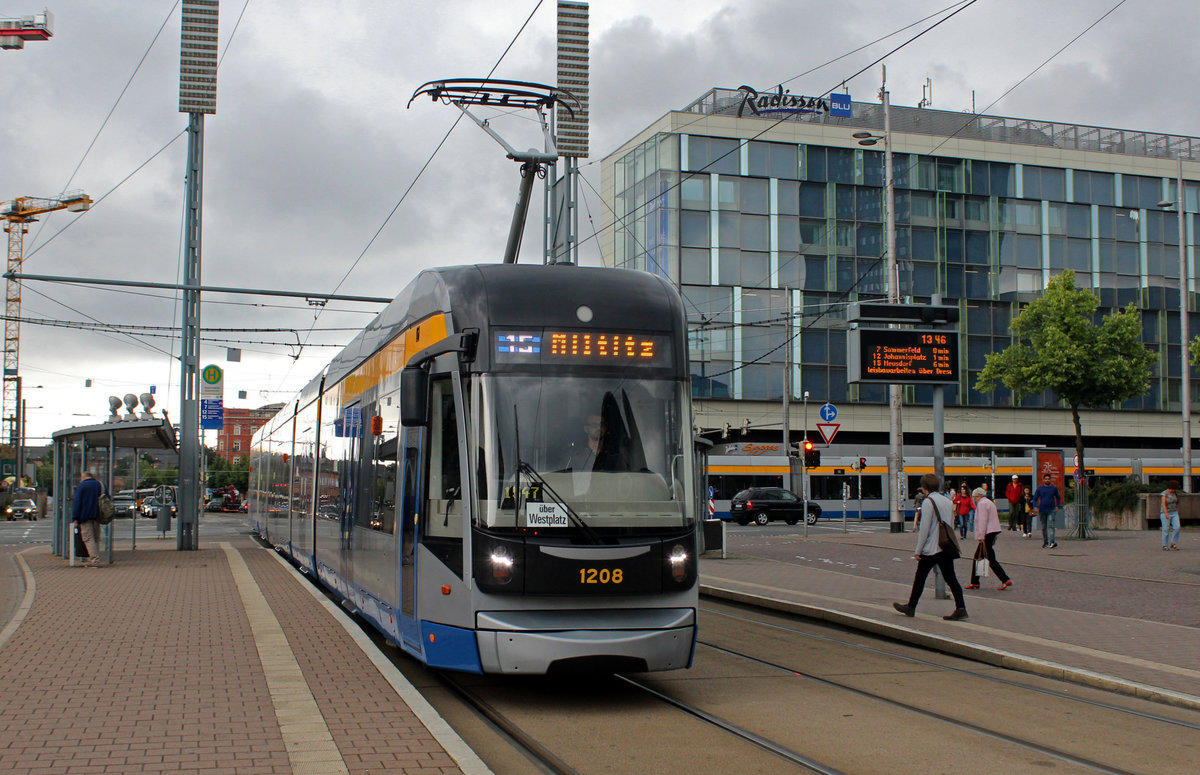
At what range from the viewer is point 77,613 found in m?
13.1

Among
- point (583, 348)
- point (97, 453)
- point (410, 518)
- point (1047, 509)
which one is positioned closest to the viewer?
point (583, 348)

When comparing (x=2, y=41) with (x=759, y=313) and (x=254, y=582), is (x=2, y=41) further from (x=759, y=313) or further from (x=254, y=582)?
(x=254, y=582)

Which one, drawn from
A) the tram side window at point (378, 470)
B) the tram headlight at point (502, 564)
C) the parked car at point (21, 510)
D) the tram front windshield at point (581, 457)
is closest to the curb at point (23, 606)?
the tram side window at point (378, 470)

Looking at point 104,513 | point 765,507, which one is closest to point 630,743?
point 104,513

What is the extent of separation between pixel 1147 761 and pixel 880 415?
51.7m

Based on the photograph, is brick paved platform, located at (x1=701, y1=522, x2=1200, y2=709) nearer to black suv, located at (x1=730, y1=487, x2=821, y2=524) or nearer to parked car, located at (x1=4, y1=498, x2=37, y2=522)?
black suv, located at (x1=730, y1=487, x2=821, y2=524)

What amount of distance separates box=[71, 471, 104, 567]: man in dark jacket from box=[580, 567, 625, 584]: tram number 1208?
48.9ft

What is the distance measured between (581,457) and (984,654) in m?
5.04

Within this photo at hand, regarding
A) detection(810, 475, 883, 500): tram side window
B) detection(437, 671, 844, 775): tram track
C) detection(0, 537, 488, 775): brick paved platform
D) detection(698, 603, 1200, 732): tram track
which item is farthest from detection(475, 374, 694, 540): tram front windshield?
detection(810, 475, 883, 500): tram side window

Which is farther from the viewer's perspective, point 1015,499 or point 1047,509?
point 1015,499

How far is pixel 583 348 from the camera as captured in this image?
8320mm

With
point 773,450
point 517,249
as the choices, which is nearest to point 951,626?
point 517,249

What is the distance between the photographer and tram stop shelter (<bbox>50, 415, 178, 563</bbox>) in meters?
21.0

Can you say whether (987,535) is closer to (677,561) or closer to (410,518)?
(677,561)
